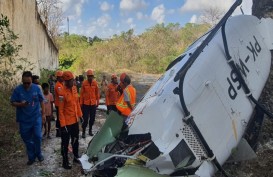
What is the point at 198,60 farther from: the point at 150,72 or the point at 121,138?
the point at 150,72

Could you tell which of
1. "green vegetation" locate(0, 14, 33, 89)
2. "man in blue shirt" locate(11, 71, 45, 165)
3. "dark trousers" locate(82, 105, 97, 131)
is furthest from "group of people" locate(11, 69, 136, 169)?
"dark trousers" locate(82, 105, 97, 131)

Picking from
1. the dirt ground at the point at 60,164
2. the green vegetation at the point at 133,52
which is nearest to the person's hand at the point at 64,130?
the dirt ground at the point at 60,164

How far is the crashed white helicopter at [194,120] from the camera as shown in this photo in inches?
161

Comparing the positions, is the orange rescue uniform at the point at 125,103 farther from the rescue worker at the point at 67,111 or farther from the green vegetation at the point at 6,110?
the green vegetation at the point at 6,110

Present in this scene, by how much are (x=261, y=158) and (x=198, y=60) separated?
1789 mm

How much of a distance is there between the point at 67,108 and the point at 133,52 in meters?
32.7

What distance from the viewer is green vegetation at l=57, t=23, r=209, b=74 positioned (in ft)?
120

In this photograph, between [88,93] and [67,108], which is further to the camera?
[88,93]

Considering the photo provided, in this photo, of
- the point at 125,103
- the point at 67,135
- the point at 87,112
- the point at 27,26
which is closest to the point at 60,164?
the point at 67,135

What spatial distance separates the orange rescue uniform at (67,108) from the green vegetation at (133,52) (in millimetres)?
27402

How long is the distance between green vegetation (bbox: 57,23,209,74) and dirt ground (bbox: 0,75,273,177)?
85.8ft

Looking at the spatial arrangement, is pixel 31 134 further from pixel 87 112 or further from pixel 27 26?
pixel 27 26

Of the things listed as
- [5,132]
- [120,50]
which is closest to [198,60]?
[5,132]

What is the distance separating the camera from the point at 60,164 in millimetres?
7016
